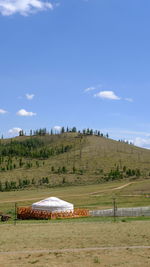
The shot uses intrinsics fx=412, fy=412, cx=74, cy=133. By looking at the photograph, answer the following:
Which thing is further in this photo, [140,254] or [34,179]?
[34,179]

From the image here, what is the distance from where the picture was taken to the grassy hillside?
9825cm

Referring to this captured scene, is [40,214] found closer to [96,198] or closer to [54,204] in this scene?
[54,204]

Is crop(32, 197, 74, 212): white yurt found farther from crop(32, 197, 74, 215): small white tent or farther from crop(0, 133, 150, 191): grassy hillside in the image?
crop(0, 133, 150, 191): grassy hillside

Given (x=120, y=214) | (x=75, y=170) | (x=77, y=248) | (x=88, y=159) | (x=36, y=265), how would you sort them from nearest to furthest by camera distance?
(x=36, y=265)
(x=77, y=248)
(x=120, y=214)
(x=75, y=170)
(x=88, y=159)

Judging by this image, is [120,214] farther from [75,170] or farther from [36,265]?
[75,170]

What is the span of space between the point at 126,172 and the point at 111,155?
28894 millimetres

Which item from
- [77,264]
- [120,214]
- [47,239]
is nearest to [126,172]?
[120,214]

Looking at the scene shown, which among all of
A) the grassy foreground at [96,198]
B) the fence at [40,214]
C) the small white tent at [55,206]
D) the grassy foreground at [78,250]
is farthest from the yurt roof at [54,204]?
the grassy foreground at [78,250]

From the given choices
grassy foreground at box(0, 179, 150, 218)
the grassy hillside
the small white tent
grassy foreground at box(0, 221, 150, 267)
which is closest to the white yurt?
the small white tent

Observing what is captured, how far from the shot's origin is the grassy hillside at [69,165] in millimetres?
98250

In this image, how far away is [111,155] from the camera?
130 metres

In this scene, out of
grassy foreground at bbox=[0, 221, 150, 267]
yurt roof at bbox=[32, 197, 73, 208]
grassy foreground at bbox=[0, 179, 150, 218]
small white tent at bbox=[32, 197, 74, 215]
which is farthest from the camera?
grassy foreground at bbox=[0, 179, 150, 218]

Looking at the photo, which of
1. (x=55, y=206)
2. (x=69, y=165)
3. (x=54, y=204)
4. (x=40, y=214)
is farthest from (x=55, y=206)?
(x=69, y=165)

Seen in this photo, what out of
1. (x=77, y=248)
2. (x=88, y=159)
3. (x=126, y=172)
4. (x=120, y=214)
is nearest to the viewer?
(x=77, y=248)
